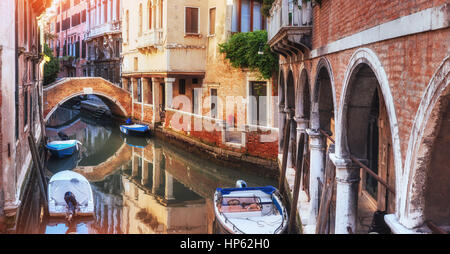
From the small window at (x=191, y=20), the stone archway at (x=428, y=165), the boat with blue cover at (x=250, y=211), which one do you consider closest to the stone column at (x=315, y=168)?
A: the boat with blue cover at (x=250, y=211)

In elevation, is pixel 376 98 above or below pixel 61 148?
above

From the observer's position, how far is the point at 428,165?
2.88m

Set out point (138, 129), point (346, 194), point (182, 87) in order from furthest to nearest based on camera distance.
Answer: point (182, 87), point (138, 129), point (346, 194)

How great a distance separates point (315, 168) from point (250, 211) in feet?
5.01

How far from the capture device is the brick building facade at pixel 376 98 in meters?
2.77

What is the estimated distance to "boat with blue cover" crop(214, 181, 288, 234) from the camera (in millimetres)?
7362

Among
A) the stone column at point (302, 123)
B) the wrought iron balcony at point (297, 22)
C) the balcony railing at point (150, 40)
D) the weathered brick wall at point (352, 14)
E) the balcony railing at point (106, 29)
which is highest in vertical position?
the balcony railing at point (106, 29)

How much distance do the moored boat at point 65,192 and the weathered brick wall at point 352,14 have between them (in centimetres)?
536

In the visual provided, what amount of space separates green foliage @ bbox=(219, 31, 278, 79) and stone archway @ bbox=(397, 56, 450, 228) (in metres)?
11.9

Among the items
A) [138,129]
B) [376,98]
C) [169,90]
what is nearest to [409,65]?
[376,98]

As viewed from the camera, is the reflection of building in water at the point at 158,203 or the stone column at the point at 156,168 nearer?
the reflection of building in water at the point at 158,203

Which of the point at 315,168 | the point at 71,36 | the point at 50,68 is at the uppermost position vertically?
the point at 71,36

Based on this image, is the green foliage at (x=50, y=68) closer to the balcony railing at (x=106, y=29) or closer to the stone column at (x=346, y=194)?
the balcony railing at (x=106, y=29)

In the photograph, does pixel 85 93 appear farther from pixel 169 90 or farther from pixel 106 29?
pixel 106 29
